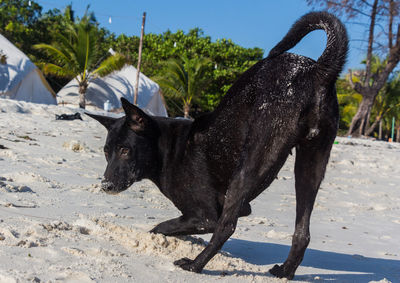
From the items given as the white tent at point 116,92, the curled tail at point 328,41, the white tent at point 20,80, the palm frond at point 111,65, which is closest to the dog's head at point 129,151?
the curled tail at point 328,41

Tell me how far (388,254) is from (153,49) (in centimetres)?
3638

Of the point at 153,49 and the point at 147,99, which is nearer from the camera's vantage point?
the point at 147,99

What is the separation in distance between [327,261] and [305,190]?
3.23 feet

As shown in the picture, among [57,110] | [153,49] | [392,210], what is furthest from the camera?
[153,49]

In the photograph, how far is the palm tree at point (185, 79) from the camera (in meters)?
30.4

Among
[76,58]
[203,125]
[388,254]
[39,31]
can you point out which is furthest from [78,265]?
[39,31]

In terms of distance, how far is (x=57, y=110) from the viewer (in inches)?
474

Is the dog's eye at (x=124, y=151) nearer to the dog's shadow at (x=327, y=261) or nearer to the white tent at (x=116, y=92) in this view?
the dog's shadow at (x=327, y=261)

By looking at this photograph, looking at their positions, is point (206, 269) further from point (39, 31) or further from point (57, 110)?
point (39, 31)

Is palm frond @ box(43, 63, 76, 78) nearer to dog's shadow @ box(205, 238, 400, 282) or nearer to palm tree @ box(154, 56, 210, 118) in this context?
palm tree @ box(154, 56, 210, 118)

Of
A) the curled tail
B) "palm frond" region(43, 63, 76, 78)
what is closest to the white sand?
the curled tail

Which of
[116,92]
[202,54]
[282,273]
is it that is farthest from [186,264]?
[202,54]

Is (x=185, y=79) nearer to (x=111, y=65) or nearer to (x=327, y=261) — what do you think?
(x=111, y=65)

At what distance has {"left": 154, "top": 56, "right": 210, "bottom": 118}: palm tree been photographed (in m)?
30.4
